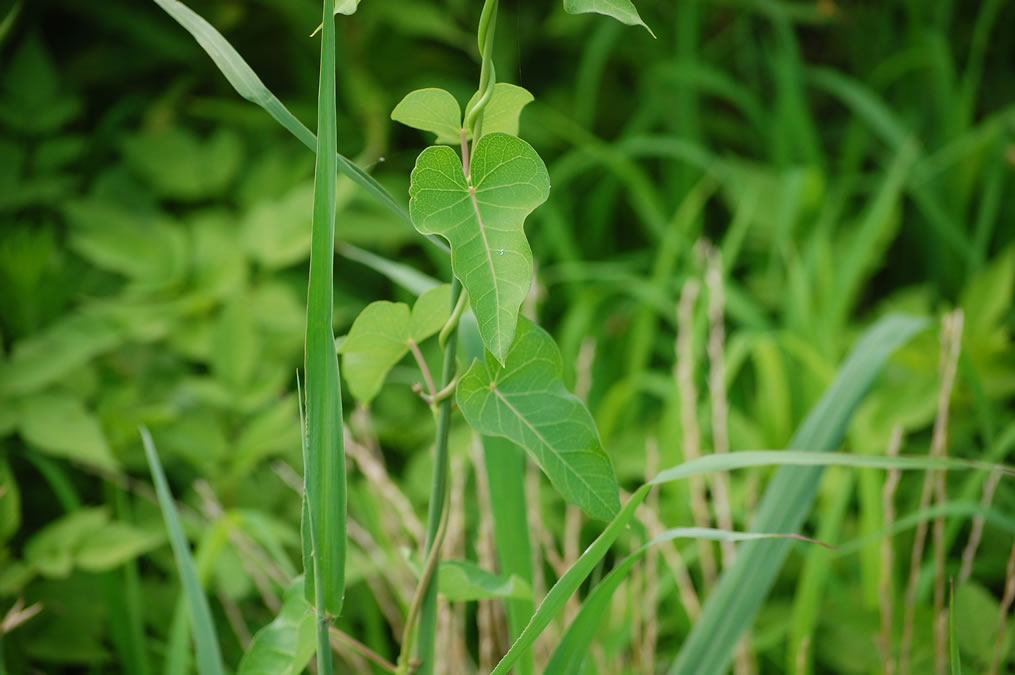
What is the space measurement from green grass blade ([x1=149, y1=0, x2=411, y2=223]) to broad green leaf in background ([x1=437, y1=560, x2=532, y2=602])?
0.18 m

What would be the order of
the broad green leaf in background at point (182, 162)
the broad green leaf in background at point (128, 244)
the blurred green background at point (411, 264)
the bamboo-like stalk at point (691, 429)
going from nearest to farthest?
the bamboo-like stalk at point (691, 429) < the blurred green background at point (411, 264) < the broad green leaf in background at point (128, 244) < the broad green leaf in background at point (182, 162)

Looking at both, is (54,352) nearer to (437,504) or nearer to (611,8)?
(437,504)

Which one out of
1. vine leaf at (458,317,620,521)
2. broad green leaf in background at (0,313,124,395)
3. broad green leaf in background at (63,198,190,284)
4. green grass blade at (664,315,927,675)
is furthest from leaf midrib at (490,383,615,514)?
broad green leaf in background at (63,198,190,284)

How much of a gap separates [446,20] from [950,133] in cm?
94

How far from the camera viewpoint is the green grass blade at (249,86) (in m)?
0.39

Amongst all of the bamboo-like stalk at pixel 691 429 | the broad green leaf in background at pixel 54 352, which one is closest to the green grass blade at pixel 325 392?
the bamboo-like stalk at pixel 691 429

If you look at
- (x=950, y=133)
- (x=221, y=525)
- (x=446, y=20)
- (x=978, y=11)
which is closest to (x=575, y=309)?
(x=446, y=20)

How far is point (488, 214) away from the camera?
0.36 meters

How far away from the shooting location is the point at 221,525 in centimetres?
78

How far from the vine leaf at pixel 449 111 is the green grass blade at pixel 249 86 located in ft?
0.12

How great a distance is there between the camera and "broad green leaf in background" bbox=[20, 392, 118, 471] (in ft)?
2.77

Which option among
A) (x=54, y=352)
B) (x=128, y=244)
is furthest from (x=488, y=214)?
(x=128, y=244)

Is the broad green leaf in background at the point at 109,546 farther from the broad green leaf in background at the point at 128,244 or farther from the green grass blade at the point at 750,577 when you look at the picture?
the green grass blade at the point at 750,577

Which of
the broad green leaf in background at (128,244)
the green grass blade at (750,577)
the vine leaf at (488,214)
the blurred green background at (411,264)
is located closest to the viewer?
the vine leaf at (488,214)
